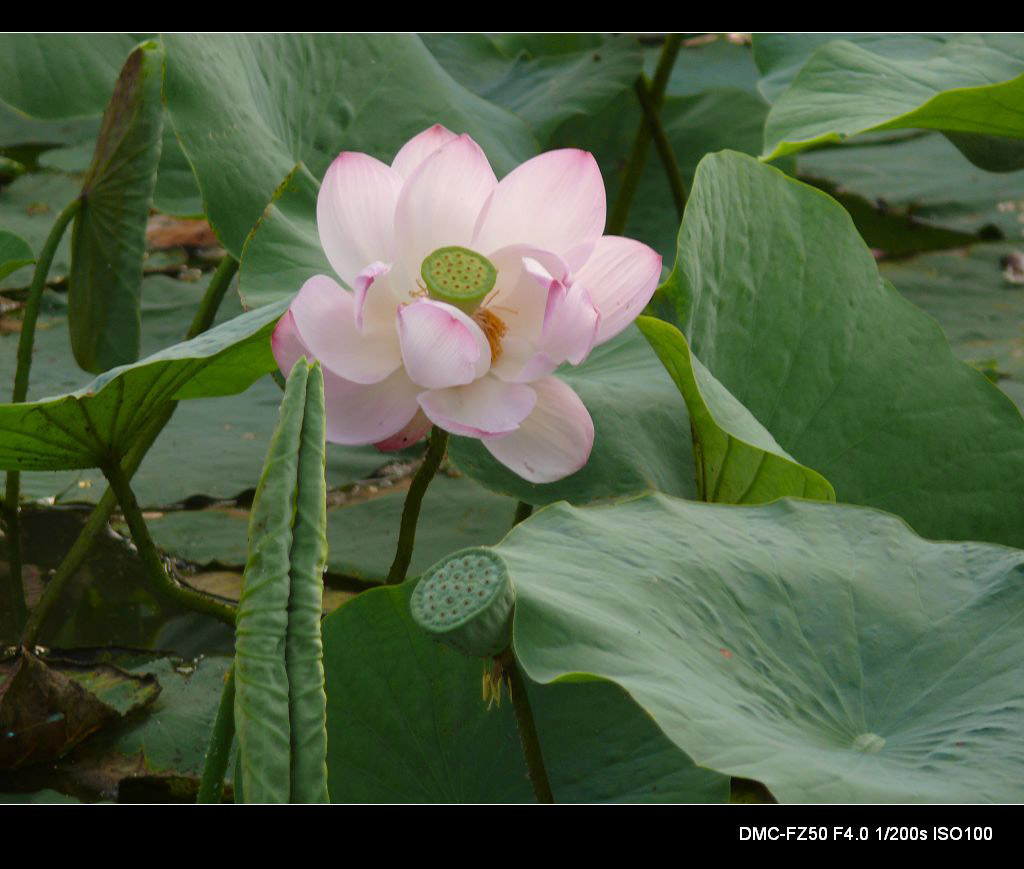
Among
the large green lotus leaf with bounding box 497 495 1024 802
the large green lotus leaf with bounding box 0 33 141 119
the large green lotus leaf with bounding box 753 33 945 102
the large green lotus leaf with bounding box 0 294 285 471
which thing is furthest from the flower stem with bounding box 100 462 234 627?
the large green lotus leaf with bounding box 753 33 945 102

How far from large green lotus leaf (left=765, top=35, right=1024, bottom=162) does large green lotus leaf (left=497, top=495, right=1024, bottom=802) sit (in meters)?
0.42

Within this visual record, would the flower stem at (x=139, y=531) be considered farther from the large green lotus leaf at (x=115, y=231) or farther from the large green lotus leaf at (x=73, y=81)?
the large green lotus leaf at (x=73, y=81)

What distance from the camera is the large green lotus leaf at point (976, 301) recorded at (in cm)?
172

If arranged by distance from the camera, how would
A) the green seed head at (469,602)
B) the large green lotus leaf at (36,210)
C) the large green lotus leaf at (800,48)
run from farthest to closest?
the large green lotus leaf at (36,210), the large green lotus leaf at (800,48), the green seed head at (469,602)

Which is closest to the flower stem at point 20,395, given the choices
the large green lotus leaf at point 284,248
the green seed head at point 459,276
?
the large green lotus leaf at point 284,248

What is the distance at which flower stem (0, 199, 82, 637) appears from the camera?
1.15 metres

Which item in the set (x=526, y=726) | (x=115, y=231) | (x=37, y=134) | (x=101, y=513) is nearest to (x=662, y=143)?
(x=115, y=231)

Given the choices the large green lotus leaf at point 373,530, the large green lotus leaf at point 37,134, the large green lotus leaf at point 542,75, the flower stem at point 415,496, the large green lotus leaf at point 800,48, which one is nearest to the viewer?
the flower stem at point 415,496

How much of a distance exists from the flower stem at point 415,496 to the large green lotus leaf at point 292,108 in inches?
11.0

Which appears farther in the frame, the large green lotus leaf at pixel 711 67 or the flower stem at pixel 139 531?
the large green lotus leaf at pixel 711 67

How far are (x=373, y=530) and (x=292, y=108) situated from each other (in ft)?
1.53

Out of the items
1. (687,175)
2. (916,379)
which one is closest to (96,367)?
(916,379)

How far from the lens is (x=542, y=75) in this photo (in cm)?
175

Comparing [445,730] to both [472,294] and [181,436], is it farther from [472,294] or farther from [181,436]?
[181,436]
